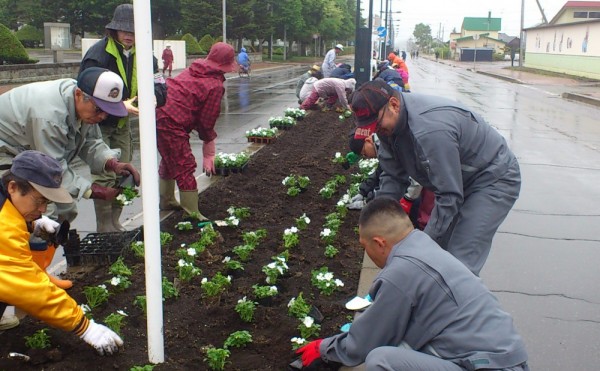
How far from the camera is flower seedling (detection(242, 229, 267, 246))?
17.0 ft

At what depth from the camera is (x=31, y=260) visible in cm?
303

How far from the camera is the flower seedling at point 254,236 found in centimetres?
519

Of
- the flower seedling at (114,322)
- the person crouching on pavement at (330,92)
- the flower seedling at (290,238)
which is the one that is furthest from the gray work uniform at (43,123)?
the person crouching on pavement at (330,92)

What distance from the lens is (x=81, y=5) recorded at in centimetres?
4950

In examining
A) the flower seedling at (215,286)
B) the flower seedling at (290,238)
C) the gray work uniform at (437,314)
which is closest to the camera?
the gray work uniform at (437,314)

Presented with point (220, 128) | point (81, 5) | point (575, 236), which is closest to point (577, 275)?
point (575, 236)

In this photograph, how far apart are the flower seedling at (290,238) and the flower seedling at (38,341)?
221 centimetres

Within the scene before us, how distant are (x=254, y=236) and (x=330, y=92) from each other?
10429 mm

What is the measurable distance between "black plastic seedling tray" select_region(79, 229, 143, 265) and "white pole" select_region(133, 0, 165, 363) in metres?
1.77

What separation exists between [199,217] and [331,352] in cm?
313

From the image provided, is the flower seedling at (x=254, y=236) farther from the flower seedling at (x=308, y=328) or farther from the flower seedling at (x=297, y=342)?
the flower seedling at (x=297, y=342)

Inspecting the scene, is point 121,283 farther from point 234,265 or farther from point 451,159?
point 451,159

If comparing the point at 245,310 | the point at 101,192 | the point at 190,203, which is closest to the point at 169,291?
the point at 245,310

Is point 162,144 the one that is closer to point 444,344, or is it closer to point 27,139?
point 27,139
